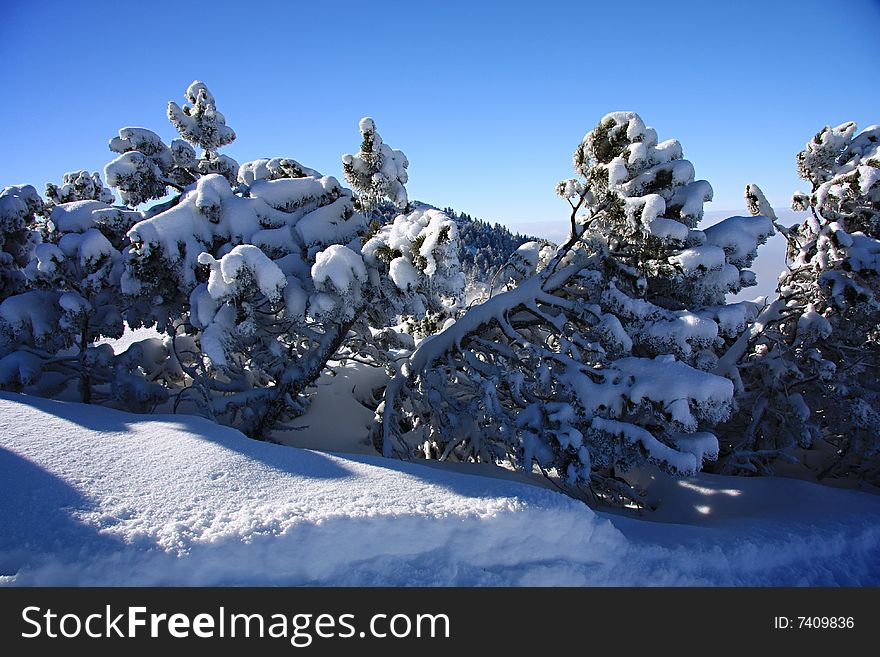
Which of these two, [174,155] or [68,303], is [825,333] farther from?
[68,303]

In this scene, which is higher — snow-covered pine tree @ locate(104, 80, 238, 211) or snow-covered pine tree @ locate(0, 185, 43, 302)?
snow-covered pine tree @ locate(104, 80, 238, 211)

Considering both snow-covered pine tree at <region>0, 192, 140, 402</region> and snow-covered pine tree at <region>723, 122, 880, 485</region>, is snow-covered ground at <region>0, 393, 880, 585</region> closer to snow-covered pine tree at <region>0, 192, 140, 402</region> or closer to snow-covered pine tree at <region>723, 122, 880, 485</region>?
snow-covered pine tree at <region>0, 192, 140, 402</region>

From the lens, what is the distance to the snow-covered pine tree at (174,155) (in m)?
7.26

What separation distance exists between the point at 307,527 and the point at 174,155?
724 centimetres

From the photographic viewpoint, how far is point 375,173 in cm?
771

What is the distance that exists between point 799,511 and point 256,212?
8.13 metres

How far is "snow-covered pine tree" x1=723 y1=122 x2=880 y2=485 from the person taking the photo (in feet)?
24.7

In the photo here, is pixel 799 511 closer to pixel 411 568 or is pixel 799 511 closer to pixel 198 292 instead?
pixel 411 568

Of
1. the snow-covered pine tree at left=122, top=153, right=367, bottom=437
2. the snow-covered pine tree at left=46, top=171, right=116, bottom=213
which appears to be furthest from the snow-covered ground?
the snow-covered pine tree at left=46, top=171, right=116, bottom=213

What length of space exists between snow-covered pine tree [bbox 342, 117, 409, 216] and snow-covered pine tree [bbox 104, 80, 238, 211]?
266 centimetres

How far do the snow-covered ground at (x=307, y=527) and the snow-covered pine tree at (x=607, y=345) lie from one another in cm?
144

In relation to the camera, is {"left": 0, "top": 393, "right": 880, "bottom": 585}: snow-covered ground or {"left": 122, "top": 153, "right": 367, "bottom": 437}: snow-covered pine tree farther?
{"left": 122, "top": 153, "right": 367, "bottom": 437}: snow-covered pine tree

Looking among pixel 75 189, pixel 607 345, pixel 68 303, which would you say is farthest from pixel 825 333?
pixel 75 189
